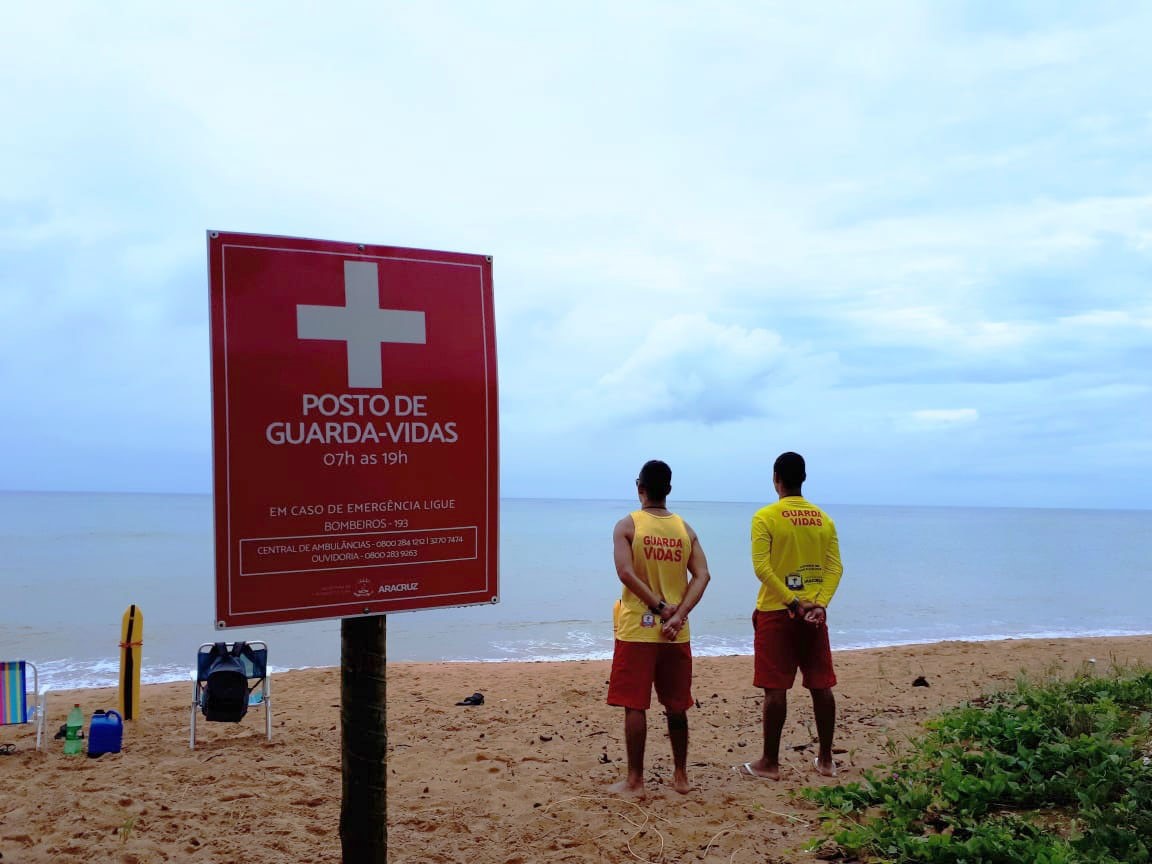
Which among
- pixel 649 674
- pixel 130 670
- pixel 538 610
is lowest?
pixel 538 610

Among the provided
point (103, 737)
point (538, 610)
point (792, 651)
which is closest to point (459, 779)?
point (792, 651)

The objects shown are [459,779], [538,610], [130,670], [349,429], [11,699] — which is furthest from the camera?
[538,610]

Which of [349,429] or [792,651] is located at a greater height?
[349,429]

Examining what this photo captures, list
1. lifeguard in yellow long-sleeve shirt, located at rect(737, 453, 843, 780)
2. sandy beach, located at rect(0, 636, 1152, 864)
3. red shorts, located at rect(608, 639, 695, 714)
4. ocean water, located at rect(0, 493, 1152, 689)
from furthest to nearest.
Result: ocean water, located at rect(0, 493, 1152, 689), lifeguard in yellow long-sleeve shirt, located at rect(737, 453, 843, 780), red shorts, located at rect(608, 639, 695, 714), sandy beach, located at rect(0, 636, 1152, 864)

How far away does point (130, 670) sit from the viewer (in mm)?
7121

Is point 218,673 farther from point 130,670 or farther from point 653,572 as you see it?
point 653,572

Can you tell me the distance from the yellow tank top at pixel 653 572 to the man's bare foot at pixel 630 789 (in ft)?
2.75

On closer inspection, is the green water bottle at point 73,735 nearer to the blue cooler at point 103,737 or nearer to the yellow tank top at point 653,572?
the blue cooler at point 103,737

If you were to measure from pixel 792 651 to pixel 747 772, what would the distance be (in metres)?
0.85

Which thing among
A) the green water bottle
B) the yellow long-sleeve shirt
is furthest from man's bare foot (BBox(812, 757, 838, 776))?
the green water bottle

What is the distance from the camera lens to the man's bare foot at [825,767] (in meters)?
5.06

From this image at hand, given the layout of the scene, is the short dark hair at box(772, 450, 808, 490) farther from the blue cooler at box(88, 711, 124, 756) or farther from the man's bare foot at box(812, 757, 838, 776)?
the blue cooler at box(88, 711, 124, 756)

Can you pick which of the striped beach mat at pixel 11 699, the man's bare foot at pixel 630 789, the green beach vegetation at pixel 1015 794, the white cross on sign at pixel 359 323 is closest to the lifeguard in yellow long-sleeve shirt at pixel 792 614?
the green beach vegetation at pixel 1015 794

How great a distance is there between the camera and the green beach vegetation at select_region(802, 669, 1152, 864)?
11.0 ft
